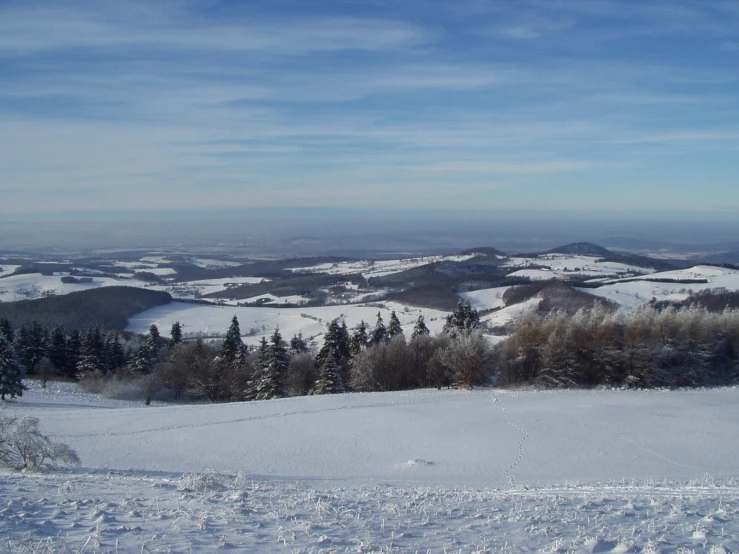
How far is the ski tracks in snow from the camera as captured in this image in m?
17.8

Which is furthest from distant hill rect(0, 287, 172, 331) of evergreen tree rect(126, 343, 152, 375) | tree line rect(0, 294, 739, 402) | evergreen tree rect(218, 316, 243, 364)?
evergreen tree rect(218, 316, 243, 364)

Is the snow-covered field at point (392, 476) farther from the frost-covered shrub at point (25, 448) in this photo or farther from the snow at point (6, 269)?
the snow at point (6, 269)

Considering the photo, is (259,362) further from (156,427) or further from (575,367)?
(575,367)

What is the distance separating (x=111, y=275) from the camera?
142 meters

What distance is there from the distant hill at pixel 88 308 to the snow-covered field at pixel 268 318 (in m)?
2.25

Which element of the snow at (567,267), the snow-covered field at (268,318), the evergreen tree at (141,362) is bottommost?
A: the snow-covered field at (268,318)

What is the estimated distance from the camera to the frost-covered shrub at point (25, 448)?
47.0 feet

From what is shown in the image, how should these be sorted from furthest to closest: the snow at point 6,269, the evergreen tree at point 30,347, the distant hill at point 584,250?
the distant hill at point 584,250
the snow at point 6,269
the evergreen tree at point 30,347

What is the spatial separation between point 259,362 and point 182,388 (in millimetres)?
8139

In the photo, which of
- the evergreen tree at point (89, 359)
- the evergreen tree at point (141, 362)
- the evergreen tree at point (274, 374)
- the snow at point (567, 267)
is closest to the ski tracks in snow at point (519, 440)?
the evergreen tree at point (274, 374)

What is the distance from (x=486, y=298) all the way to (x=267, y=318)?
1500 inches

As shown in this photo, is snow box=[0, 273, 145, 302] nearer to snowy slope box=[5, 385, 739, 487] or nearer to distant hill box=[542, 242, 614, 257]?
snowy slope box=[5, 385, 739, 487]

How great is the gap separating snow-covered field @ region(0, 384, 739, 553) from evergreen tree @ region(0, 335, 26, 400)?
1.86m

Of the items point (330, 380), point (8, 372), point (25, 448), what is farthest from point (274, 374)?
point (25, 448)
